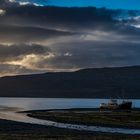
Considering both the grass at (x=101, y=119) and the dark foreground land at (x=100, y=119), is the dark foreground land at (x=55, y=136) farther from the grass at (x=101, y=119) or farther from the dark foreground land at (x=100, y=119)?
the grass at (x=101, y=119)

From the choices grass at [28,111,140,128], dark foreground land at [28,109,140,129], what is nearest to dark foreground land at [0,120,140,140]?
dark foreground land at [28,109,140,129]

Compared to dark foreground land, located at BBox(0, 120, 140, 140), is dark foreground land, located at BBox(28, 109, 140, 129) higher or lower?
higher

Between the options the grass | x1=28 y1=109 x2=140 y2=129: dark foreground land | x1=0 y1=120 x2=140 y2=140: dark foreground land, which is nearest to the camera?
x1=0 y1=120 x2=140 y2=140: dark foreground land

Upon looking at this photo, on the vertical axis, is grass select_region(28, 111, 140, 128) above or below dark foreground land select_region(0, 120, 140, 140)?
Result: above

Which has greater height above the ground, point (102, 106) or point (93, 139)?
point (102, 106)

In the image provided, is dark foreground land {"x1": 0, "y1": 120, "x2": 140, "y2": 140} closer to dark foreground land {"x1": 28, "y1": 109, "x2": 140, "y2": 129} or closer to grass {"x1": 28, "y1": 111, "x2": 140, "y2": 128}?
dark foreground land {"x1": 28, "y1": 109, "x2": 140, "y2": 129}

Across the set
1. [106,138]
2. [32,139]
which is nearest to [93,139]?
[106,138]

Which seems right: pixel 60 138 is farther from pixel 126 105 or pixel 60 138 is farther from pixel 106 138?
pixel 126 105

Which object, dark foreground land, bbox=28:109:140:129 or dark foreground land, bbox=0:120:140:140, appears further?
dark foreground land, bbox=28:109:140:129

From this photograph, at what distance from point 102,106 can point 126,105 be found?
723 centimetres

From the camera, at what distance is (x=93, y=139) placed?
162 ft

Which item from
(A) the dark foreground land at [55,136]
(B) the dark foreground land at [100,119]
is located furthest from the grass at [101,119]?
(A) the dark foreground land at [55,136]

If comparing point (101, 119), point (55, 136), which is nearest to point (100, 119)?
point (101, 119)

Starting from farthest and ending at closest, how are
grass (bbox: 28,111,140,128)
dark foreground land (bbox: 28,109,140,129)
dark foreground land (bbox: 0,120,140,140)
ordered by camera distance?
grass (bbox: 28,111,140,128) < dark foreground land (bbox: 28,109,140,129) < dark foreground land (bbox: 0,120,140,140)
